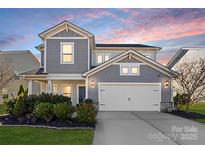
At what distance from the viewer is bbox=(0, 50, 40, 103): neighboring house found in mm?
29473

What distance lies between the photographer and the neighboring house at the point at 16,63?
96.7ft

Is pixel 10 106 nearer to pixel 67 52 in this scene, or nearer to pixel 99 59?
pixel 67 52

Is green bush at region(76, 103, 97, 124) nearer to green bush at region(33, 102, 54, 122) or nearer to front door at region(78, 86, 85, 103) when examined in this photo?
green bush at region(33, 102, 54, 122)

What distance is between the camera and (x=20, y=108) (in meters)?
13.2

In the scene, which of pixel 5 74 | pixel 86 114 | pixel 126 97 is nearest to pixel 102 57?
pixel 126 97

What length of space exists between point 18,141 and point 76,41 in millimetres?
12296

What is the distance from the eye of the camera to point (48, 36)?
67.0 ft

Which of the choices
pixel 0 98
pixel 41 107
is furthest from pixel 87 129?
pixel 0 98

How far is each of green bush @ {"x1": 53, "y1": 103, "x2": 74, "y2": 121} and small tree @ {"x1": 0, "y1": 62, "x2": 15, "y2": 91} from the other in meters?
14.9

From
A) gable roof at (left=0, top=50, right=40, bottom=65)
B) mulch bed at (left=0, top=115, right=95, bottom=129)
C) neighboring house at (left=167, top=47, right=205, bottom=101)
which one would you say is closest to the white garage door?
neighboring house at (left=167, top=47, right=205, bottom=101)

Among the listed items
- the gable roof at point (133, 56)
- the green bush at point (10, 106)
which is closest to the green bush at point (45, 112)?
the green bush at point (10, 106)

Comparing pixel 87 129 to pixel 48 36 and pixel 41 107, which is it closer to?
pixel 41 107
